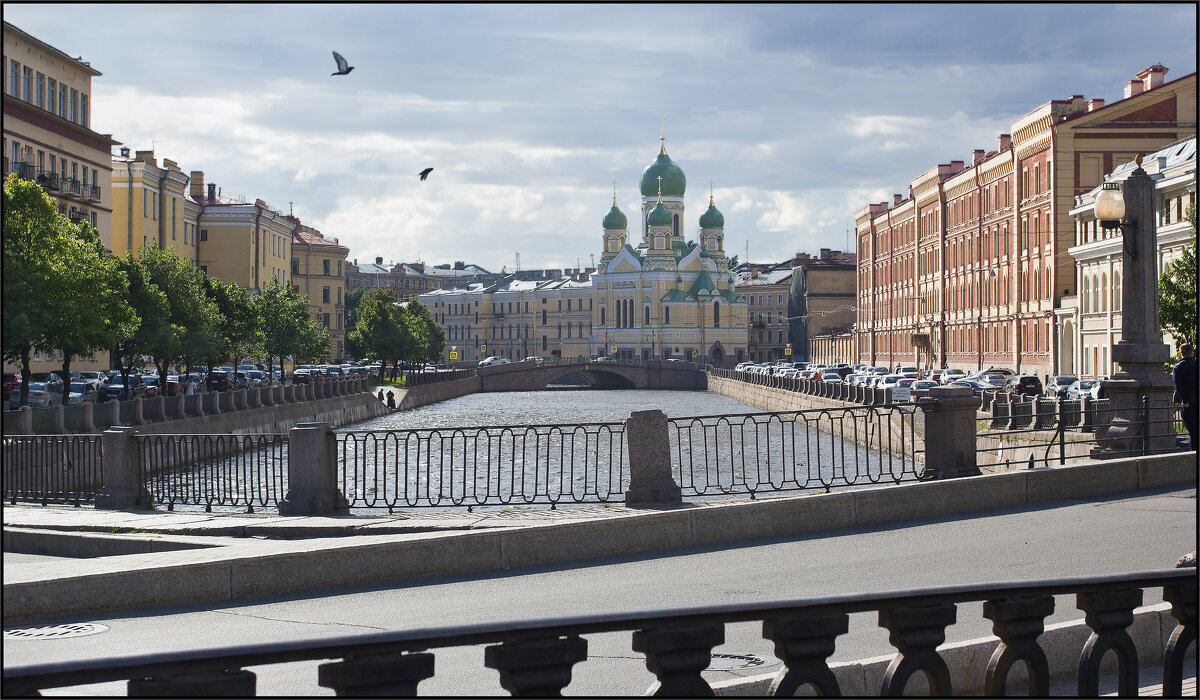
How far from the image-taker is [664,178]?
155375mm

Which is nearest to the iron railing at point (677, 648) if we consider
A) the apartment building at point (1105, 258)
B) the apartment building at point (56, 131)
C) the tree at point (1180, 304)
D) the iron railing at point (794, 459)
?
the iron railing at point (794, 459)

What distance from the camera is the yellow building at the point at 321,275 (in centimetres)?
11369

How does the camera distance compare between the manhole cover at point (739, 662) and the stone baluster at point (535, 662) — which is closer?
the stone baluster at point (535, 662)

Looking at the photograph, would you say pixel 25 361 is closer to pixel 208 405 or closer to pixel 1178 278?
pixel 208 405

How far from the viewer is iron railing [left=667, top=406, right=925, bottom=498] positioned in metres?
15.2

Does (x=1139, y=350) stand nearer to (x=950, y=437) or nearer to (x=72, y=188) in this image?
(x=950, y=437)

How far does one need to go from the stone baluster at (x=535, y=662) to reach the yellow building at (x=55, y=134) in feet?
157

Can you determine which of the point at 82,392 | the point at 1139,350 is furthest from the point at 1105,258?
the point at 82,392

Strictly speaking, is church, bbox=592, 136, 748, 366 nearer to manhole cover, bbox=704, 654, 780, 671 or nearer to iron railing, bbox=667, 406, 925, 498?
iron railing, bbox=667, 406, 925, 498

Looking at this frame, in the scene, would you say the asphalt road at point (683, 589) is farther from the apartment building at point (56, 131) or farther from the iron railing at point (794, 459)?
the apartment building at point (56, 131)

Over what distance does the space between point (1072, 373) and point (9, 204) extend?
150 feet

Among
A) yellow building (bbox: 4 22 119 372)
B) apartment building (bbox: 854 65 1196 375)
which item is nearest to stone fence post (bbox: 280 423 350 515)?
yellow building (bbox: 4 22 119 372)

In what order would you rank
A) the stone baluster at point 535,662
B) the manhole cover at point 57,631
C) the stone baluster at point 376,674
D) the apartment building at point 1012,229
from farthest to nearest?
the apartment building at point 1012,229 < the manhole cover at point 57,631 < the stone baluster at point 535,662 < the stone baluster at point 376,674

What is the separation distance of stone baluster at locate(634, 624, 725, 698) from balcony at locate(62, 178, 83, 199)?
5450cm
